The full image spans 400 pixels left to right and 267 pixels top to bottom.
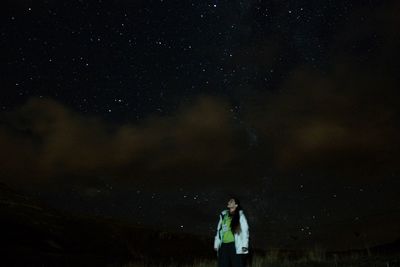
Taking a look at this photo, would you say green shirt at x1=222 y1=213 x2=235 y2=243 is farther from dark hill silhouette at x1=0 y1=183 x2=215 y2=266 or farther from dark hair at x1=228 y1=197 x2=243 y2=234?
dark hill silhouette at x1=0 y1=183 x2=215 y2=266

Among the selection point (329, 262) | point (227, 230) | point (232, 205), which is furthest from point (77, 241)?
point (232, 205)

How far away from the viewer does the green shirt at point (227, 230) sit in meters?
9.31

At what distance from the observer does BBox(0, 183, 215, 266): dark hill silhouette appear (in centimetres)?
2916

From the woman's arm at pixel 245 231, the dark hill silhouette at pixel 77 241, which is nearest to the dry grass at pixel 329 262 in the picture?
the woman's arm at pixel 245 231

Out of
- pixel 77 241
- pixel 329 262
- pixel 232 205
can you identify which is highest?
pixel 77 241

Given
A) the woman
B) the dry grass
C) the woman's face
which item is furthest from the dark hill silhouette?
the woman's face

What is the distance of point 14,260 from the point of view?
24.5 meters

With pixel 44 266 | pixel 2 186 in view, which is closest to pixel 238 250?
pixel 44 266

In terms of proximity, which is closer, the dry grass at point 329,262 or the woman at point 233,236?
the woman at point 233,236

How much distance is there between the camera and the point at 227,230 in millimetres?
9367

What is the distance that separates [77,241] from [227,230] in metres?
34.3

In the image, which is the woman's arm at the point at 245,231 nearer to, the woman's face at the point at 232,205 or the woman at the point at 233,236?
the woman at the point at 233,236

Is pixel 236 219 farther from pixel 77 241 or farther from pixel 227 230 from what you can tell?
pixel 77 241

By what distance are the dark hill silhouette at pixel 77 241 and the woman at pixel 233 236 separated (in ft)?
56.5
